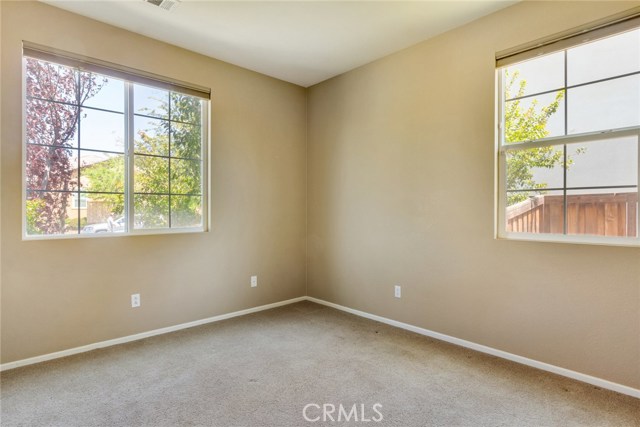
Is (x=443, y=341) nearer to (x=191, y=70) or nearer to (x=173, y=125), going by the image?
(x=173, y=125)

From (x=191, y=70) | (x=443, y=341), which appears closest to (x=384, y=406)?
(x=443, y=341)

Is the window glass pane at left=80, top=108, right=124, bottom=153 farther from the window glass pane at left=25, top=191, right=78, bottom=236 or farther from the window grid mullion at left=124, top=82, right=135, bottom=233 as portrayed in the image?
the window glass pane at left=25, top=191, right=78, bottom=236

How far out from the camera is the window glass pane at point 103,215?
2.79 meters

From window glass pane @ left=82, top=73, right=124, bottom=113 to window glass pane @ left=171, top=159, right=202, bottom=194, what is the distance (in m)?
0.67

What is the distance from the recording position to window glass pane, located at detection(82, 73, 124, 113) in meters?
2.82

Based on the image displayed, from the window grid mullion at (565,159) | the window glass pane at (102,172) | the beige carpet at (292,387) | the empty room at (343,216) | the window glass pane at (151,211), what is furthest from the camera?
the window glass pane at (151,211)

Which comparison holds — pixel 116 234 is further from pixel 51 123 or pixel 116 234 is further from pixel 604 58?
pixel 604 58

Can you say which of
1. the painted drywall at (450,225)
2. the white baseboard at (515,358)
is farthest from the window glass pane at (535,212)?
the white baseboard at (515,358)

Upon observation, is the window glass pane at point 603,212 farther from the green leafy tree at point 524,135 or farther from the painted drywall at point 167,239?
the painted drywall at point 167,239

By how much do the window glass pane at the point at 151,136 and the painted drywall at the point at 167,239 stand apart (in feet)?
1.49

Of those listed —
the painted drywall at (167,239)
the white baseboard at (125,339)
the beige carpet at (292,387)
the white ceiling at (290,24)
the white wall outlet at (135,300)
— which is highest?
the white ceiling at (290,24)

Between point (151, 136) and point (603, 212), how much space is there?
3.70m

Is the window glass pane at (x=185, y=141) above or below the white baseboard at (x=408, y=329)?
above

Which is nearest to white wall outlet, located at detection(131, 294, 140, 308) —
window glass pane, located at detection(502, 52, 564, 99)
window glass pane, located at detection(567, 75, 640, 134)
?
window glass pane, located at detection(502, 52, 564, 99)
